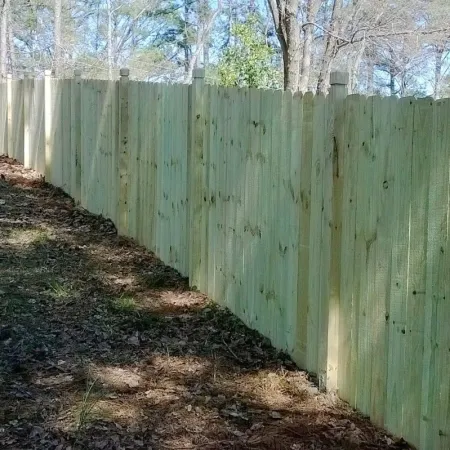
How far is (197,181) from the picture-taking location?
22.9ft

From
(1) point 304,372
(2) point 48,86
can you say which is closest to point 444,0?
(2) point 48,86

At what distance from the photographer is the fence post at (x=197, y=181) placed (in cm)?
692

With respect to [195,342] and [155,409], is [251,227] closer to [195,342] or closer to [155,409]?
[195,342]

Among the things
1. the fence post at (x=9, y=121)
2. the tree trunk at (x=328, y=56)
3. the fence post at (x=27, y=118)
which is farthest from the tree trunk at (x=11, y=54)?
the fence post at (x=27, y=118)

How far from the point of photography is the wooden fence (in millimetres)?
3955

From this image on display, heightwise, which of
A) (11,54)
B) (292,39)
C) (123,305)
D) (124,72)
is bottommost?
(123,305)

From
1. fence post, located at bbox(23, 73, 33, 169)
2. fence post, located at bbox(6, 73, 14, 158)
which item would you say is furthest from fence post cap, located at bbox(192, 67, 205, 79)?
fence post, located at bbox(6, 73, 14, 158)

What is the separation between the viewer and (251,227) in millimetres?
5941

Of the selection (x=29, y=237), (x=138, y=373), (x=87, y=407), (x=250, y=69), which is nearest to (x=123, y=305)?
(x=138, y=373)

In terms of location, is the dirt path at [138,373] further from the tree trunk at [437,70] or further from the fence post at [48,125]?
the tree trunk at [437,70]

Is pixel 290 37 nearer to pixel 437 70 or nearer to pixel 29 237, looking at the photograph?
pixel 29 237

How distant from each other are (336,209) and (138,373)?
1.70 meters

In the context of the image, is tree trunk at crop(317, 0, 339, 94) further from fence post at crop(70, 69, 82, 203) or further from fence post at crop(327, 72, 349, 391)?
fence post at crop(327, 72, 349, 391)

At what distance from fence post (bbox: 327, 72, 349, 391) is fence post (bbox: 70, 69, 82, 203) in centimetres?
664
